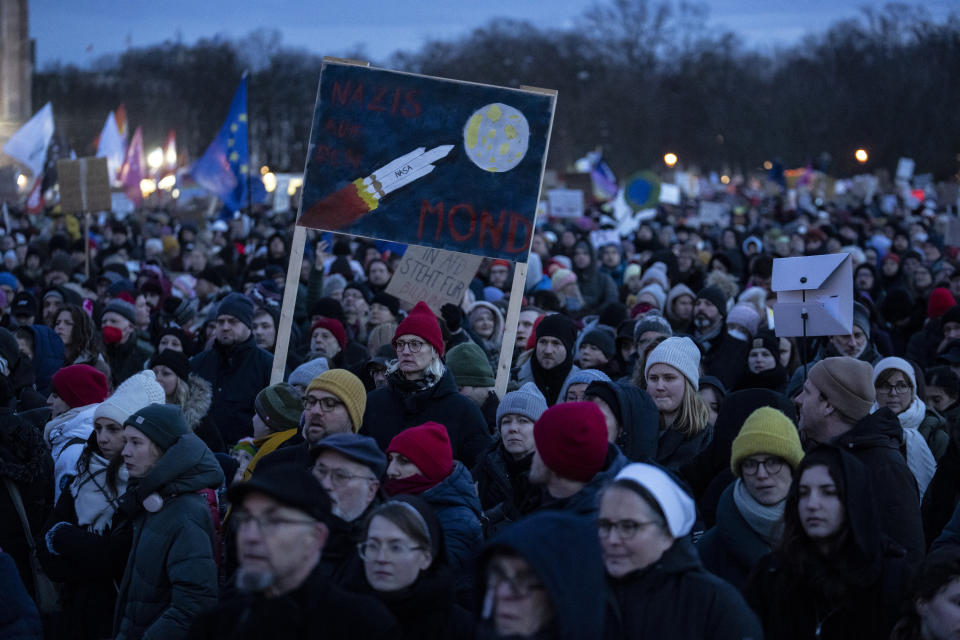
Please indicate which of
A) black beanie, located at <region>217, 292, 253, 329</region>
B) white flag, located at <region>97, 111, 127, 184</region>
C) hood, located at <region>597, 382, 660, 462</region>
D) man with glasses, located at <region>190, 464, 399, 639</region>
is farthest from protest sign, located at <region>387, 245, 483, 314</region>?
white flag, located at <region>97, 111, 127, 184</region>

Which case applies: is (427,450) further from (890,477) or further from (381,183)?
(381,183)

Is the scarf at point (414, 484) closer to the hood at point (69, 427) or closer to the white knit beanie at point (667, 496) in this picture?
the white knit beanie at point (667, 496)

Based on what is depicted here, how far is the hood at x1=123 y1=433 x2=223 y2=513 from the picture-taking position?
4285 millimetres

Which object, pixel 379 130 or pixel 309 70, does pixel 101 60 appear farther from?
pixel 379 130

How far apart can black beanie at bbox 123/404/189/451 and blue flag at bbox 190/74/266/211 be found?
1210 centimetres

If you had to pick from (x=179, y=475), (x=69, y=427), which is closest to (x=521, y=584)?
(x=179, y=475)

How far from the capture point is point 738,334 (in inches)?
321

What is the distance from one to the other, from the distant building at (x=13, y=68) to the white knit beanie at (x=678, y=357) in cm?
4088

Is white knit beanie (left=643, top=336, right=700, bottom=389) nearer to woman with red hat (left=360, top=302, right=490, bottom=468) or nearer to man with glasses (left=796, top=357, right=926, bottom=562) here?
man with glasses (left=796, top=357, right=926, bottom=562)

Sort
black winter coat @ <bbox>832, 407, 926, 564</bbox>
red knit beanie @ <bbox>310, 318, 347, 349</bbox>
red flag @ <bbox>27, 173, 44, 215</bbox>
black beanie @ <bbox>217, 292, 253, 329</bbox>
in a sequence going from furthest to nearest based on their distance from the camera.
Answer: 1. red flag @ <bbox>27, 173, 44, 215</bbox>
2. red knit beanie @ <bbox>310, 318, 347, 349</bbox>
3. black beanie @ <bbox>217, 292, 253, 329</bbox>
4. black winter coat @ <bbox>832, 407, 926, 564</bbox>

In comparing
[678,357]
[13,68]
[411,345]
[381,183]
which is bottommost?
[13,68]

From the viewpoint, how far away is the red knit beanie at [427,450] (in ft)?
14.3

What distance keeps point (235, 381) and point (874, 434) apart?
13.8 ft

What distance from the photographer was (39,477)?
4.92 meters
